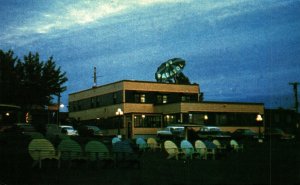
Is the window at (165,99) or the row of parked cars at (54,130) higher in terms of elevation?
the window at (165,99)

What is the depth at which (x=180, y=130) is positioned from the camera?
4850cm

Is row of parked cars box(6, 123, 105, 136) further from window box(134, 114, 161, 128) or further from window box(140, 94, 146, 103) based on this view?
window box(140, 94, 146, 103)

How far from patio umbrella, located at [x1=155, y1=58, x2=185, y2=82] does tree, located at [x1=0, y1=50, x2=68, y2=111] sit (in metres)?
19.8

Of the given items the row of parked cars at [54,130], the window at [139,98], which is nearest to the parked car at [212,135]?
the row of parked cars at [54,130]

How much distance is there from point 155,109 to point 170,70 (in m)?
10.4

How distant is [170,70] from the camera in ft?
235

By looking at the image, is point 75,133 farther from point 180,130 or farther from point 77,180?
point 77,180

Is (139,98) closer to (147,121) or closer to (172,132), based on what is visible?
(147,121)

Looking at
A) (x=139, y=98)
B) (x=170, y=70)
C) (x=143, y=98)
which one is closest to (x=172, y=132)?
(x=139, y=98)

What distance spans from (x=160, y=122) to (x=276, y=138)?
1549cm

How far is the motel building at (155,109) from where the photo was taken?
59.9 meters

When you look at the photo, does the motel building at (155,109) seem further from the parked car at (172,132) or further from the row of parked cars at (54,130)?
the parked car at (172,132)

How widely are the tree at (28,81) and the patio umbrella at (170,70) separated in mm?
19810

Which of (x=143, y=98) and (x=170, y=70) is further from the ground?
(x=170, y=70)
